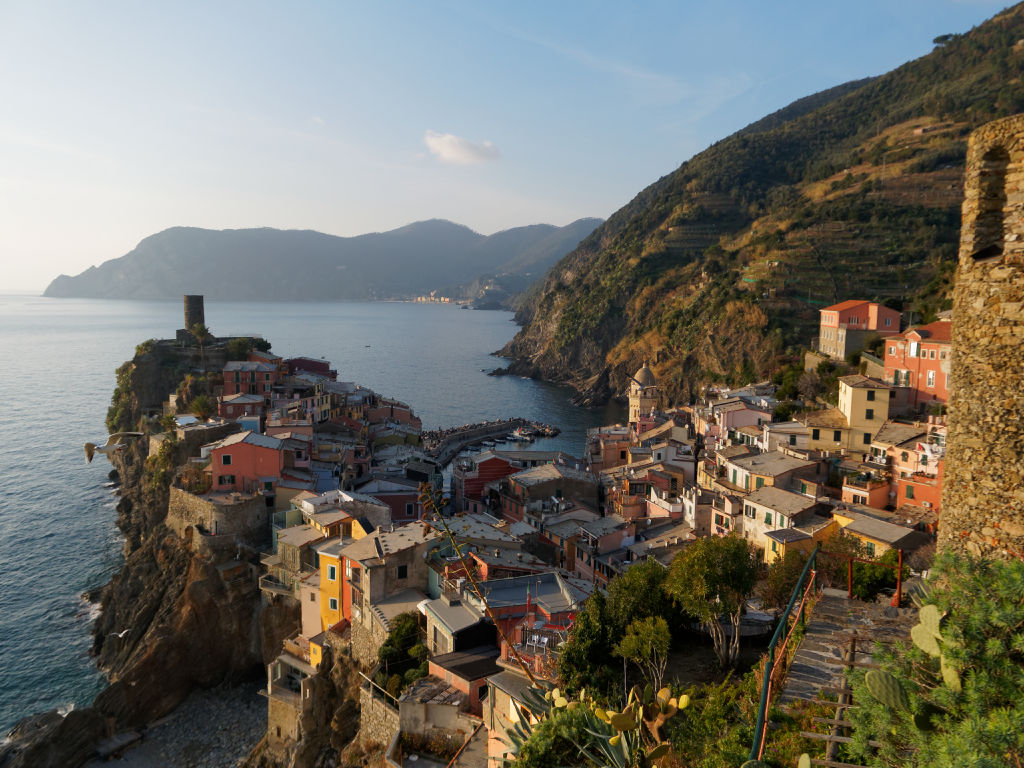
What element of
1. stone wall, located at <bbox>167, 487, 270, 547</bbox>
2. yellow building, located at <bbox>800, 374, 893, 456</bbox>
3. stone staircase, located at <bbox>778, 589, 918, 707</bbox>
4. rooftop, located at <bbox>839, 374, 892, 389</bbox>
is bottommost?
stone wall, located at <bbox>167, 487, 270, 547</bbox>

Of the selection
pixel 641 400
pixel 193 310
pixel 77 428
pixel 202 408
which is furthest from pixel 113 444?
pixel 641 400

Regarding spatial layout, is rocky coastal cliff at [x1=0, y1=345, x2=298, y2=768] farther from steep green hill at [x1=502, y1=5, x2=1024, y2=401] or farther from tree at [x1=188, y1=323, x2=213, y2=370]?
steep green hill at [x1=502, y1=5, x2=1024, y2=401]

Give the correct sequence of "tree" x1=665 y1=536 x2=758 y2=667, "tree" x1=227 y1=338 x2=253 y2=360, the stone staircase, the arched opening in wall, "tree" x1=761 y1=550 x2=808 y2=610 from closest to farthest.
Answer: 1. the arched opening in wall
2. the stone staircase
3. "tree" x1=665 y1=536 x2=758 y2=667
4. "tree" x1=761 y1=550 x2=808 y2=610
5. "tree" x1=227 y1=338 x2=253 y2=360

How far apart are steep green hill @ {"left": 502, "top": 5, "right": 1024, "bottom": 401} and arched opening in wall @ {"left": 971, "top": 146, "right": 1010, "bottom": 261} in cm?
4344

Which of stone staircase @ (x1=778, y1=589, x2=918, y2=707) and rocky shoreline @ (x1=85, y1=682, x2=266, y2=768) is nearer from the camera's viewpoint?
stone staircase @ (x1=778, y1=589, x2=918, y2=707)

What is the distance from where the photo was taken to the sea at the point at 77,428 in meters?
27.6

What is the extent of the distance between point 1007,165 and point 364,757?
17.4 metres

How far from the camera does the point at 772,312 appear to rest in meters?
63.3

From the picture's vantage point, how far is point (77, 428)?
203 ft

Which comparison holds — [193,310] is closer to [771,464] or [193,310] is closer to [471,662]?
[771,464]

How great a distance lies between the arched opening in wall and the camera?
5.11 m

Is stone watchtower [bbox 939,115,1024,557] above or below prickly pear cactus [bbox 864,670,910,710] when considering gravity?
above

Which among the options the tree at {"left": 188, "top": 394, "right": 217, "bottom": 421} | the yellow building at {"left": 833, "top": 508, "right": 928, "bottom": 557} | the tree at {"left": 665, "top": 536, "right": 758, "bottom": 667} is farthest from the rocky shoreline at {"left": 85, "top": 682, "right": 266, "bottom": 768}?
the yellow building at {"left": 833, "top": 508, "right": 928, "bottom": 557}

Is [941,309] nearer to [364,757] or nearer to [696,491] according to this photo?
[696,491]
